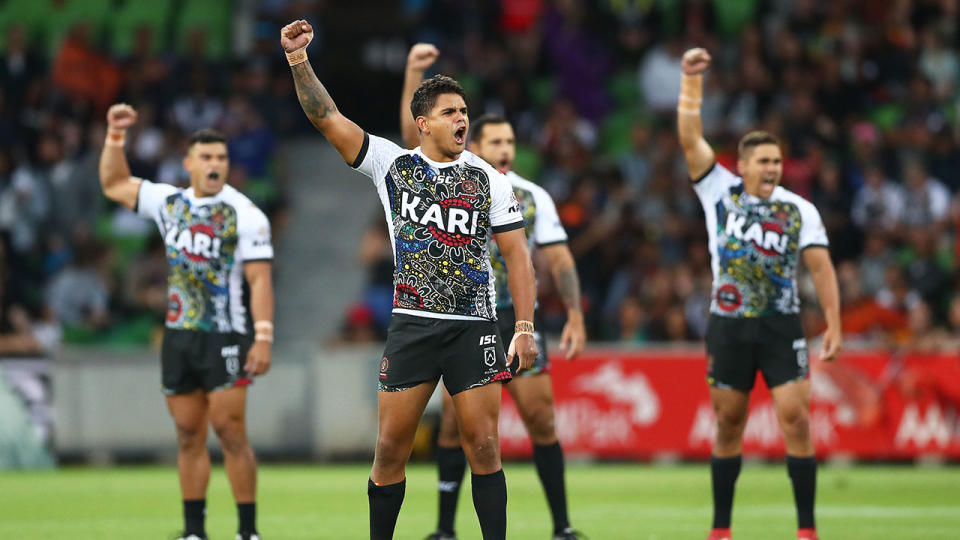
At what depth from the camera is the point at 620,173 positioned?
21531mm

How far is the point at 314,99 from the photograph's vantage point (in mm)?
7645

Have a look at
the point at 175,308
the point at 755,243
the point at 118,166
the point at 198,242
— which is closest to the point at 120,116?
the point at 118,166

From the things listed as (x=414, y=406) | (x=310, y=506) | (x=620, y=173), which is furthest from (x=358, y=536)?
(x=620, y=173)

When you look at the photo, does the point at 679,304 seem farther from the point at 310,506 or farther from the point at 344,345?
the point at 310,506

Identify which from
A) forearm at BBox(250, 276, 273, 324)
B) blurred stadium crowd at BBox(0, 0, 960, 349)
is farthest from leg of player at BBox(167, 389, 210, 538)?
blurred stadium crowd at BBox(0, 0, 960, 349)

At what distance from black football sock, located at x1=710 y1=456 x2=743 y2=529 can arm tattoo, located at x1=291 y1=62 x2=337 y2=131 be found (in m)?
3.91

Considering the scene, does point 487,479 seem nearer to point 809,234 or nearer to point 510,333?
point 510,333

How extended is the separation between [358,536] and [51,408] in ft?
28.9

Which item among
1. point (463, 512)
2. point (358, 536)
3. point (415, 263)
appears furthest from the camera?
point (463, 512)

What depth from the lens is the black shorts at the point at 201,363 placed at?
10055mm

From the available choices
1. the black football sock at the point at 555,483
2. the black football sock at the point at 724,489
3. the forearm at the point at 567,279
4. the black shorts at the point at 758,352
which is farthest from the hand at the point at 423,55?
the black football sock at the point at 724,489

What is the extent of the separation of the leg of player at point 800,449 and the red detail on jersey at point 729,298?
0.63 m

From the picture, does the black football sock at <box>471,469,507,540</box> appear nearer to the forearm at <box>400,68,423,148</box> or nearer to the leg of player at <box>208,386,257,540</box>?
the leg of player at <box>208,386,257,540</box>

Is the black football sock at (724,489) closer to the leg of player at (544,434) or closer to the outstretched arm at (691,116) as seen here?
the leg of player at (544,434)
